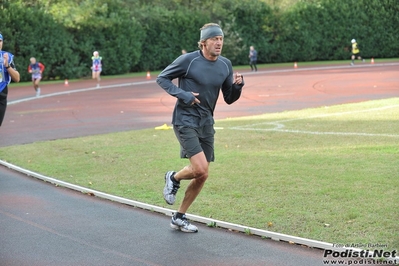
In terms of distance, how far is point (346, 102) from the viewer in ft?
83.0

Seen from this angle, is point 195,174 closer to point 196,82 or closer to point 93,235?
point 196,82

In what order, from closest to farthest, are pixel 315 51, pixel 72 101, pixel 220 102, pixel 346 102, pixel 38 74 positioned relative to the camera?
pixel 346 102, pixel 220 102, pixel 72 101, pixel 38 74, pixel 315 51

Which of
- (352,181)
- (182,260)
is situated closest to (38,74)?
(352,181)

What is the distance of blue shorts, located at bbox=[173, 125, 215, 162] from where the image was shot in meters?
7.90

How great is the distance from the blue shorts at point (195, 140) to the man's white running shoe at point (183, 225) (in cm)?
73

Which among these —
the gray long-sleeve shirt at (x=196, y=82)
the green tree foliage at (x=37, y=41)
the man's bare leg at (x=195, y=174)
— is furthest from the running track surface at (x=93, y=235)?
the green tree foliage at (x=37, y=41)

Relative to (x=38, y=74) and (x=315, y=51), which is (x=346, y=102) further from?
(x=315, y=51)

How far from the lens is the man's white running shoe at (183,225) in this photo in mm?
8148

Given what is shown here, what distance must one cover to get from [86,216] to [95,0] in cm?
4127

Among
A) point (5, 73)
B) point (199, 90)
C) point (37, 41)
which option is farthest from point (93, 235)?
point (37, 41)

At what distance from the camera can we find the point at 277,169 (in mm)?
11719

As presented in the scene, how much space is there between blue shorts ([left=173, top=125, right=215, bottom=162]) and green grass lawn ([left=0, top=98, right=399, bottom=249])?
3.20ft

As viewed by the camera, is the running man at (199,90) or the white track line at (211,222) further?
the running man at (199,90)

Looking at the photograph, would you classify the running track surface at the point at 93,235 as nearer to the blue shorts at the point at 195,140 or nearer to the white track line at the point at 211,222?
the white track line at the point at 211,222
